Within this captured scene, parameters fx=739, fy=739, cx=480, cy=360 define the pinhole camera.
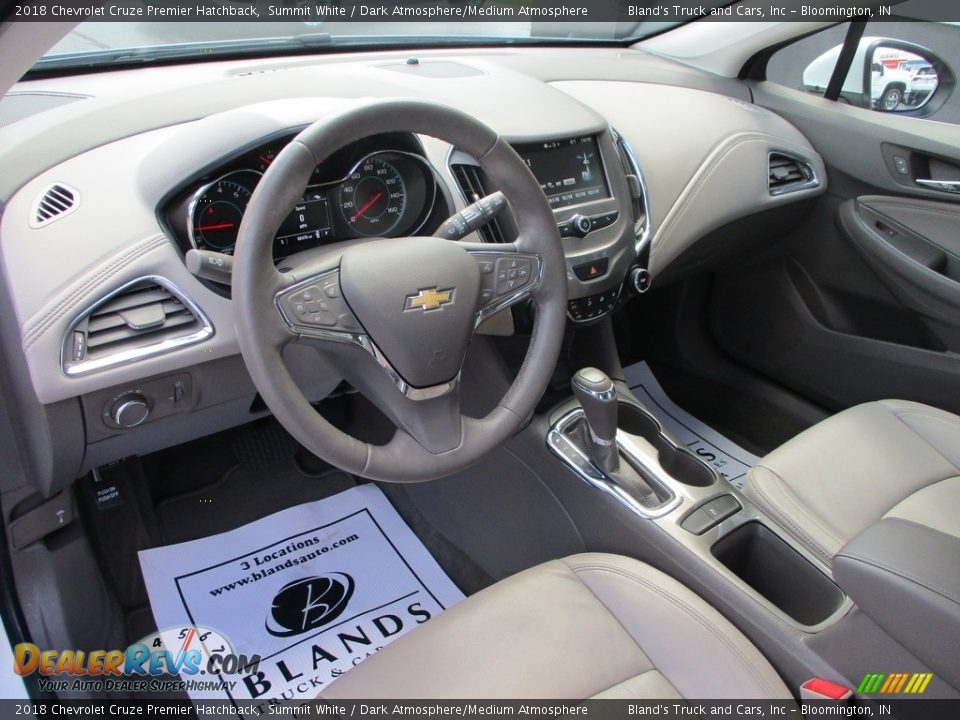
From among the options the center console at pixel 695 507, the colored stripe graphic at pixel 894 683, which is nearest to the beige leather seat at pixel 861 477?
the center console at pixel 695 507

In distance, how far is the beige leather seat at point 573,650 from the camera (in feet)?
3.07

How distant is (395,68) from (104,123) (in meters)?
0.63

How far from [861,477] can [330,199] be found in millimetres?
1013

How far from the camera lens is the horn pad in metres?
0.94

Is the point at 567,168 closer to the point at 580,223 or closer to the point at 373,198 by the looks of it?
the point at 580,223

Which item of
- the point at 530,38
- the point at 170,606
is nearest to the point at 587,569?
the point at 170,606

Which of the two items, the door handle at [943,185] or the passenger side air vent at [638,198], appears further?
the door handle at [943,185]

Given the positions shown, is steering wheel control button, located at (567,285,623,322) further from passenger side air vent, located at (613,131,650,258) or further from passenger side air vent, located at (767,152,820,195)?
passenger side air vent, located at (767,152,820,195)

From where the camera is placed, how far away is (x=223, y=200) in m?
1.10

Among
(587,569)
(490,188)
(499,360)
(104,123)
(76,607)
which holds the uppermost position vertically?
(104,123)

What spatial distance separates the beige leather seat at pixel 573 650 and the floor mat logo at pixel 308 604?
61 centimetres

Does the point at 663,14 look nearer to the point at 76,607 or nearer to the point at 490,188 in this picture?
the point at 490,188

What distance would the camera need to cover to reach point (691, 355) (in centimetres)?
218

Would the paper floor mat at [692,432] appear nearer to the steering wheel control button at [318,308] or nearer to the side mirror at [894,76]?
the side mirror at [894,76]
